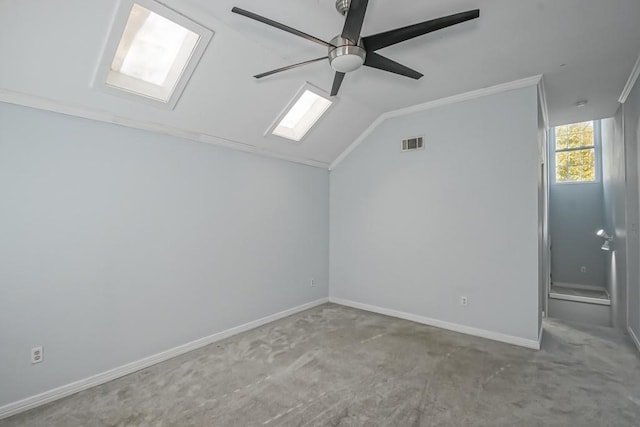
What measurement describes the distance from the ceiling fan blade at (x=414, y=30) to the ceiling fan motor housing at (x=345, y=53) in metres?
0.07

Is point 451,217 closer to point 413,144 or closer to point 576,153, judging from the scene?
point 413,144

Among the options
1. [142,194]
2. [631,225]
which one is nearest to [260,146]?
[142,194]

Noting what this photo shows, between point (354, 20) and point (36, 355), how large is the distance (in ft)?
10.6

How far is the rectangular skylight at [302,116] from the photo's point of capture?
3844mm

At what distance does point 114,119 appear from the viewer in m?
2.60

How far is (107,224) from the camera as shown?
8.43 ft

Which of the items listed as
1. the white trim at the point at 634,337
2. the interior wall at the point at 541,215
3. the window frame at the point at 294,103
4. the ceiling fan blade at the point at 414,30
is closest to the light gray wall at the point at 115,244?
the window frame at the point at 294,103

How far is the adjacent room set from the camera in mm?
2135

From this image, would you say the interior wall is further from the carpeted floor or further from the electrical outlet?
the electrical outlet

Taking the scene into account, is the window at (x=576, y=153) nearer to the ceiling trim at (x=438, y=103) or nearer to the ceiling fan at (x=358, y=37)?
the ceiling trim at (x=438, y=103)

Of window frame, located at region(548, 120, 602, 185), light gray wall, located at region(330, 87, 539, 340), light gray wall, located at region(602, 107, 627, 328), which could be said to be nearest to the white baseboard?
light gray wall, located at region(330, 87, 539, 340)

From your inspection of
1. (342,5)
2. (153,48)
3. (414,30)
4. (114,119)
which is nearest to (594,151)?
(414,30)

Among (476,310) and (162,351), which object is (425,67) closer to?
(476,310)

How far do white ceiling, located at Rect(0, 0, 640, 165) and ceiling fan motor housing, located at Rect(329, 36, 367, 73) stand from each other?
1.40 feet
